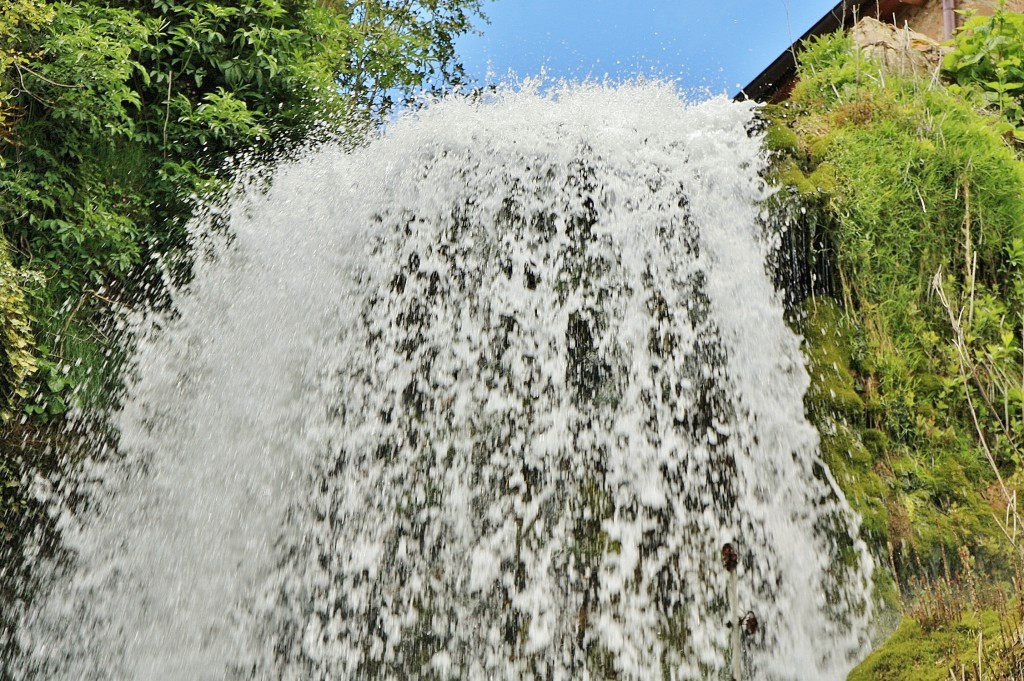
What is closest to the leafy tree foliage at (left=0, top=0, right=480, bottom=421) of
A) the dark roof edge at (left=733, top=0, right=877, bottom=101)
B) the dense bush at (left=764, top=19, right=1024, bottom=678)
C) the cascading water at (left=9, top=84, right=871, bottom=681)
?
the cascading water at (left=9, top=84, right=871, bottom=681)

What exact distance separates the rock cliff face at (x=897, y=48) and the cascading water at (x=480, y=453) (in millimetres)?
1785

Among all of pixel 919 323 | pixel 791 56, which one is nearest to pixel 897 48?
pixel 791 56

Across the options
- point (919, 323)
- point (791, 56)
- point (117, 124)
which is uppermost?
point (791, 56)

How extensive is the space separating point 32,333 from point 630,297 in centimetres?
355

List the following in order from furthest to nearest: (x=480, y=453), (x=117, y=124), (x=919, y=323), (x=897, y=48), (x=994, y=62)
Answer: (x=897, y=48) → (x=994, y=62) → (x=117, y=124) → (x=919, y=323) → (x=480, y=453)

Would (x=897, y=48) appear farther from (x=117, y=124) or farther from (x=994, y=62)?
(x=117, y=124)

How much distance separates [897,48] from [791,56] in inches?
90.0

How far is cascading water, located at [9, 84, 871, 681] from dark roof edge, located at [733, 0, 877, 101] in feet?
12.5

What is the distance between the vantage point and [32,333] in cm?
468

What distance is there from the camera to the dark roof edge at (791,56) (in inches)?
314

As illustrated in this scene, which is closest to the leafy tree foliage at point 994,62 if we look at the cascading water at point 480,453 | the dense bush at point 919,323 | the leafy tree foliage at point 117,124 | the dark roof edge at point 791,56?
the dense bush at point 919,323

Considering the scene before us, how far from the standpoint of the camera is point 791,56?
816 cm

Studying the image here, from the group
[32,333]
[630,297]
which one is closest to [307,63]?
[32,333]

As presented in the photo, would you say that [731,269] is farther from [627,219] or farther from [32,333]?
[32,333]
